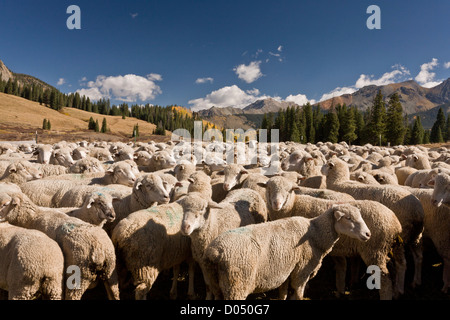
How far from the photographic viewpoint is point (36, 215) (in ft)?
16.3

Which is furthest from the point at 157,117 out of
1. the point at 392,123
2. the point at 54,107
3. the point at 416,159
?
the point at 416,159

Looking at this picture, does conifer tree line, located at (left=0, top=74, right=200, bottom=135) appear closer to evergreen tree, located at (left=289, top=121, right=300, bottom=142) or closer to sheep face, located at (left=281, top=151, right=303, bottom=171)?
evergreen tree, located at (left=289, top=121, right=300, bottom=142)

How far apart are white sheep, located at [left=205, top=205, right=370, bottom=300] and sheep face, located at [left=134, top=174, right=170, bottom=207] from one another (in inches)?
96.0

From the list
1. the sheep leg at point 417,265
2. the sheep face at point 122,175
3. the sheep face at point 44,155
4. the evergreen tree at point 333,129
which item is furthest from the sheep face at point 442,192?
the evergreen tree at point 333,129

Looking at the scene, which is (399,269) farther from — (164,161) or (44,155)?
(44,155)

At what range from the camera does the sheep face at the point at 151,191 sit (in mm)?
6246

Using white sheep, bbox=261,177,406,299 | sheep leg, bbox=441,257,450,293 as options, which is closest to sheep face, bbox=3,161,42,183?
white sheep, bbox=261,177,406,299

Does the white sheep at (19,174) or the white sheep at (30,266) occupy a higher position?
the white sheep at (19,174)

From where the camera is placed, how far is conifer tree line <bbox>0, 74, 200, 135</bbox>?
12606 cm

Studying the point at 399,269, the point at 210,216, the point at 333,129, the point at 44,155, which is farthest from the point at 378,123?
the point at 210,216

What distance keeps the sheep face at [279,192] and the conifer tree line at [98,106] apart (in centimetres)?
10888

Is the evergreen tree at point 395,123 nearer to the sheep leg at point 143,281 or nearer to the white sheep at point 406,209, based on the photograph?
the white sheep at point 406,209
